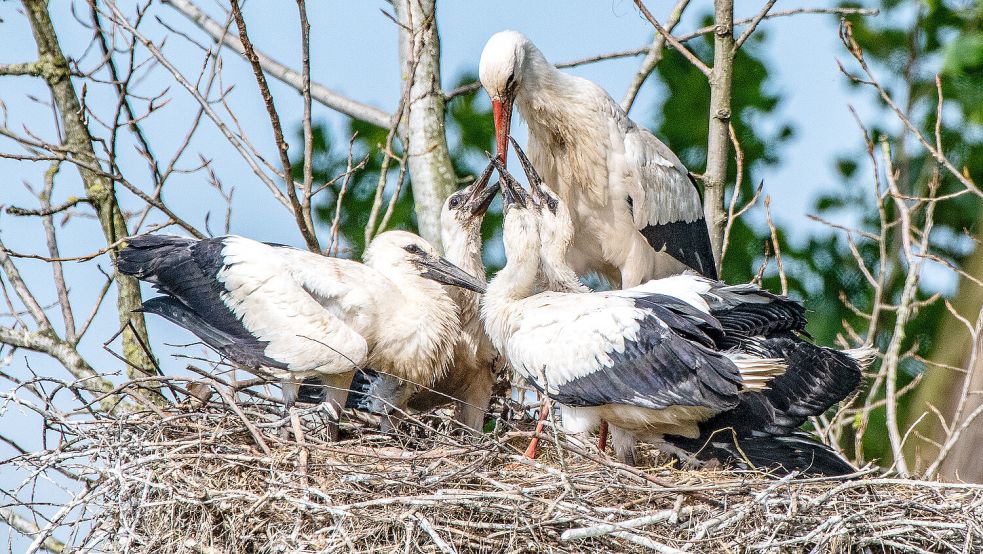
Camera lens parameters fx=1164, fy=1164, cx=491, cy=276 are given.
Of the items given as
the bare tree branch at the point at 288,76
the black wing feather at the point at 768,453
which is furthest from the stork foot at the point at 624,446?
the bare tree branch at the point at 288,76

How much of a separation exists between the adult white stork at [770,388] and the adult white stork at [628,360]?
0.10 m

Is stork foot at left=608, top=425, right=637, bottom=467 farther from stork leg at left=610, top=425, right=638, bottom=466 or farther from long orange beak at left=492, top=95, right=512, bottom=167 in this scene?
long orange beak at left=492, top=95, right=512, bottom=167

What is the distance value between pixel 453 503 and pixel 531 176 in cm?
198

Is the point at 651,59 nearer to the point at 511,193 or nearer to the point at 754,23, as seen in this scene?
the point at 754,23

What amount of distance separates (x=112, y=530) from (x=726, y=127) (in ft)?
11.9

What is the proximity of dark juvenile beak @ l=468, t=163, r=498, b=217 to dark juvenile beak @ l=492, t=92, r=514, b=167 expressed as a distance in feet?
0.72

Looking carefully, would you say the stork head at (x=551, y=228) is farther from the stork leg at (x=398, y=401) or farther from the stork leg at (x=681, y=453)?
the stork leg at (x=681, y=453)

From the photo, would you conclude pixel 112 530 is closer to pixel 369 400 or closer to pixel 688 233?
pixel 369 400

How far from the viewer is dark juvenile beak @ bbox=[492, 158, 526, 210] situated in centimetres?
557

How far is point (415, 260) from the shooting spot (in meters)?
5.75

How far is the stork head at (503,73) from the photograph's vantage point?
5.59m

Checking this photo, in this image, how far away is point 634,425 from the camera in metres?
5.06

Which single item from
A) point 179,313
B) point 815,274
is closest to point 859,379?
point 179,313

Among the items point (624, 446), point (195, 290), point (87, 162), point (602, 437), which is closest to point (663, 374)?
point (624, 446)
